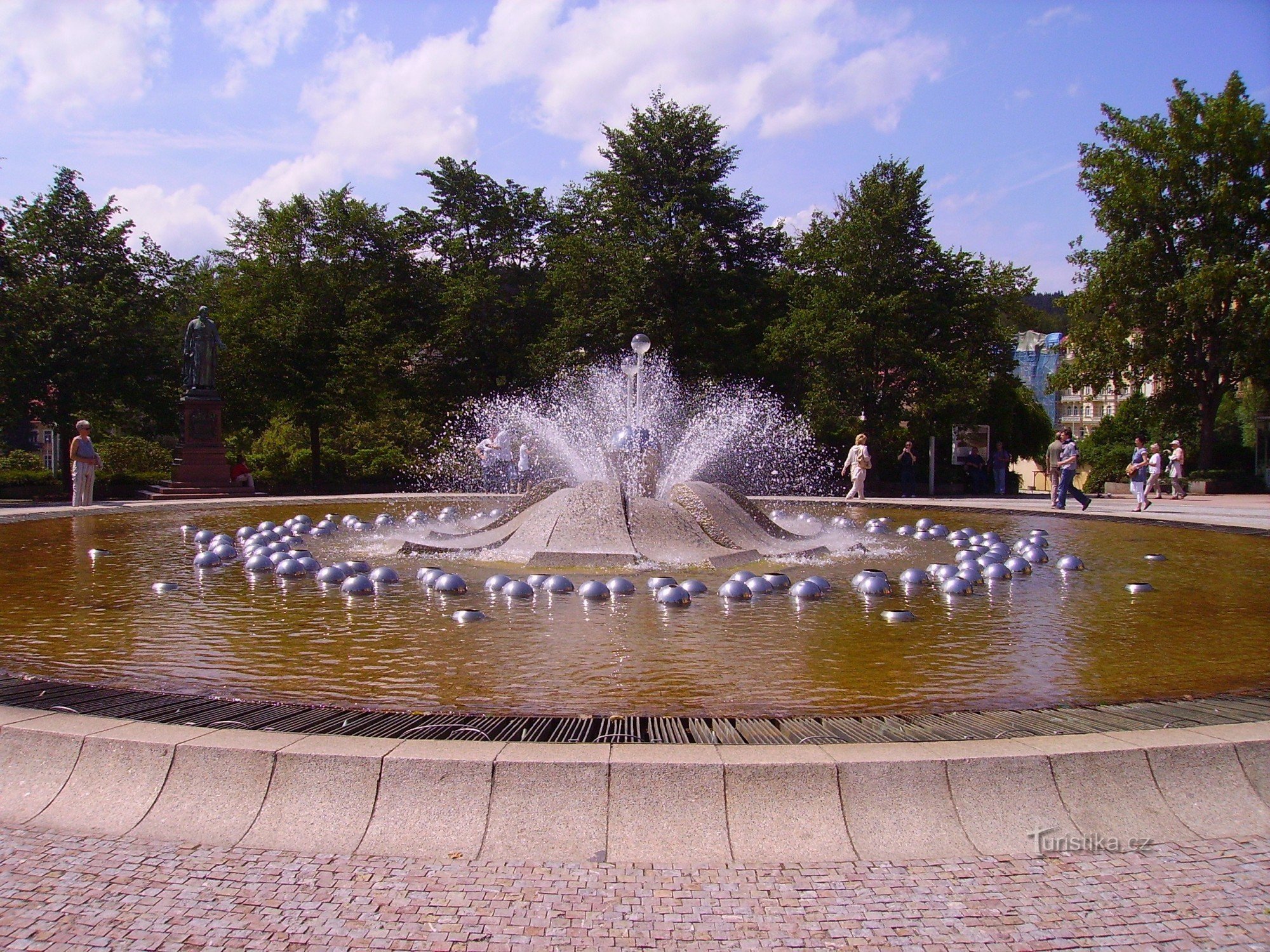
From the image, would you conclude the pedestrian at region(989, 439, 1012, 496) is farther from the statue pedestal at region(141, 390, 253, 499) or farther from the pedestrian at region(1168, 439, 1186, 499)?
the statue pedestal at region(141, 390, 253, 499)

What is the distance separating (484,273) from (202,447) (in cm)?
1351

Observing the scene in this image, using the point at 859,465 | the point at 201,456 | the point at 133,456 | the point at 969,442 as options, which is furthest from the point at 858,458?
the point at 133,456

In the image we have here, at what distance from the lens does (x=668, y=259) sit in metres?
31.7

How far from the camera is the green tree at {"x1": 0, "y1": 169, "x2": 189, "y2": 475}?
1045 inches

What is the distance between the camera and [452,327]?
115 feet

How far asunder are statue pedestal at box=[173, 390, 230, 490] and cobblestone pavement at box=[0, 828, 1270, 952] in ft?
78.5

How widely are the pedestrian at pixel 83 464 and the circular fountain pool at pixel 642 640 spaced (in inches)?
342

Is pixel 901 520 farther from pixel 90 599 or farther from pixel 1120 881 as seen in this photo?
pixel 1120 881

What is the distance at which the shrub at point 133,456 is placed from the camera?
110 ft

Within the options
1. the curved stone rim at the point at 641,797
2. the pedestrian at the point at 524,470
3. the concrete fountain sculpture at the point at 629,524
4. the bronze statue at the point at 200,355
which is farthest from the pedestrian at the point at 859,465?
the curved stone rim at the point at 641,797

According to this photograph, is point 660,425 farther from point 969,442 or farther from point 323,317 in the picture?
point 323,317

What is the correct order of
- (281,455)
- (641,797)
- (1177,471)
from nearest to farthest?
(641,797) < (1177,471) < (281,455)

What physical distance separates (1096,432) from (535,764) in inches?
1563

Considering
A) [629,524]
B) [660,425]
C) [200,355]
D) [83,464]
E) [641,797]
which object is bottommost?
[641,797]
